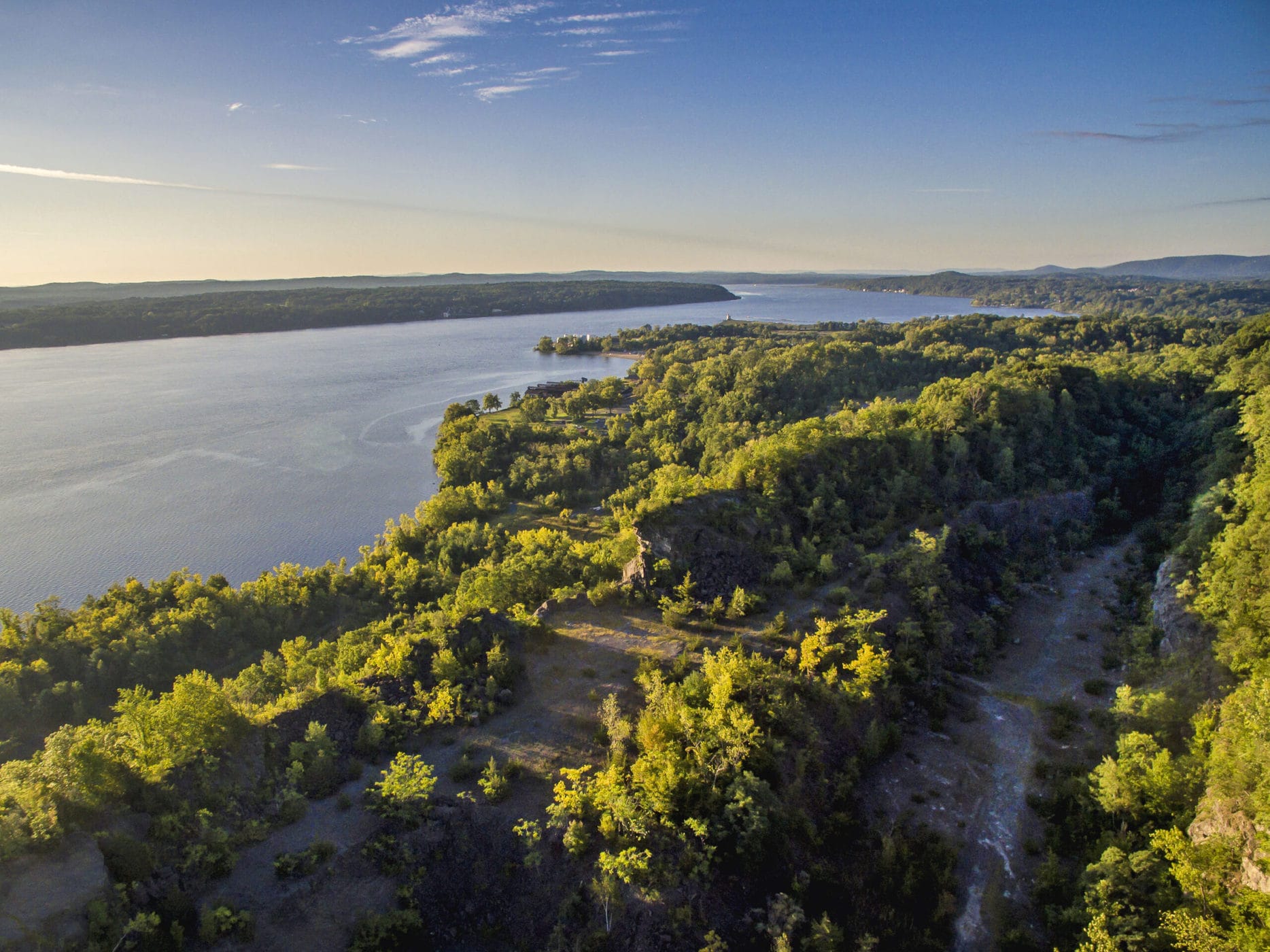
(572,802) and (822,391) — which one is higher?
(822,391)

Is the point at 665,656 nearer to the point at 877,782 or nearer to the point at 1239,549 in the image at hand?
the point at 877,782

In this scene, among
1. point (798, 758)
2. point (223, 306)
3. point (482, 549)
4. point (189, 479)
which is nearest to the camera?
point (798, 758)

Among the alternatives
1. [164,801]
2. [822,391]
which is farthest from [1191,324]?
[164,801]

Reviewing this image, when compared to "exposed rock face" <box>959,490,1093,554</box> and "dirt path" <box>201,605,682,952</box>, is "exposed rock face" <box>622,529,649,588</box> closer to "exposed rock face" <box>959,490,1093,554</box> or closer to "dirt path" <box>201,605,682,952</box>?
"dirt path" <box>201,605,682,952</box>

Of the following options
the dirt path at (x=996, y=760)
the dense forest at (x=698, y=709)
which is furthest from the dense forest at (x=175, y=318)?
the dirt path at (x=996, y=760)

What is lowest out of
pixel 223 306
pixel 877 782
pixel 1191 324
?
pixel 877 782

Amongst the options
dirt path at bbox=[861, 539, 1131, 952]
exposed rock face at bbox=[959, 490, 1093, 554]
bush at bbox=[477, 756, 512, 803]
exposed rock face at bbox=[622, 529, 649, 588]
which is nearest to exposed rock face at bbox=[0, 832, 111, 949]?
bush at bbox=[477, 756, 512, 803]

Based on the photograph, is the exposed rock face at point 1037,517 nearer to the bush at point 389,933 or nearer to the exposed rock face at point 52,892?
the bush at point 389,933

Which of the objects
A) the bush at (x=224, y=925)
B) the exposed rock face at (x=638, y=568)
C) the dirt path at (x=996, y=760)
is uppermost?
the exposed rock face at (x=638, y=568)
